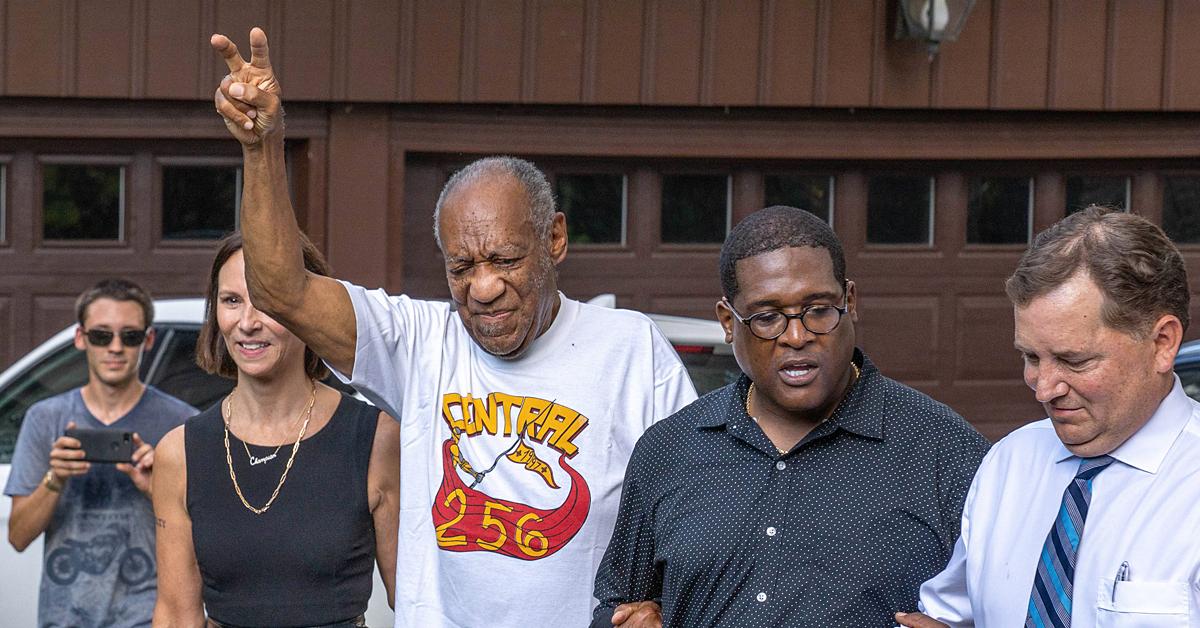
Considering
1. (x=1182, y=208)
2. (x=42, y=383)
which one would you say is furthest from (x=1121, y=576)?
(x=1182, y=208)

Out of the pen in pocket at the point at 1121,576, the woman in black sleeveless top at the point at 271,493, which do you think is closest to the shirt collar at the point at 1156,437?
the pen in pocket at the point at 1121,576

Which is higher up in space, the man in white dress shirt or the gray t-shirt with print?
the man in white dress shirt

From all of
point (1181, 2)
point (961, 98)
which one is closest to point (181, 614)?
point (961, 98)

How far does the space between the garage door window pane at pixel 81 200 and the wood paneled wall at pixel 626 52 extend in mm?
607

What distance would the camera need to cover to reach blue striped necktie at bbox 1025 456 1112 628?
2.27 metres

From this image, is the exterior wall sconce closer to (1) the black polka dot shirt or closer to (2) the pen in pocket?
(1) the black polka dot shirt

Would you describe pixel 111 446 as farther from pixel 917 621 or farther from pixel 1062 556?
pixel 1062 556

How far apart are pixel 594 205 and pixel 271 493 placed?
16.5 ft

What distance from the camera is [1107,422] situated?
2254 millimetres

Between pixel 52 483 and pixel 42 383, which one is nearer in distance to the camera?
pixel 52 483

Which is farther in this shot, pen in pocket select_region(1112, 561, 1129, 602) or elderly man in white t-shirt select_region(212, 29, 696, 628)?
elderly man in white t-shirt select_region(212, 29, 696, 628)

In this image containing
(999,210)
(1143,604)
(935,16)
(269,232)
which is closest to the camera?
(1143,604)

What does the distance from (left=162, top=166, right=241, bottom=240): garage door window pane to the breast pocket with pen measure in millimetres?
6584

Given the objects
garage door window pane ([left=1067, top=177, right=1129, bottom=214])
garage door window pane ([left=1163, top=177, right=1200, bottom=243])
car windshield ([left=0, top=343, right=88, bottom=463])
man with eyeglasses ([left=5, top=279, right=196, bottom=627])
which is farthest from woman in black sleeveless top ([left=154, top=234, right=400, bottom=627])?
garage door window pane ([left=1163, top=177, right=1200, bottom=243])
